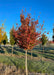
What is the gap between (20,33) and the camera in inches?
212

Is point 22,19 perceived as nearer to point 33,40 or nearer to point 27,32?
point 27,32

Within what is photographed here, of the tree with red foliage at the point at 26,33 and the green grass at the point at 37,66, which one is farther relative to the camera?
the green grass at the point at 37,66

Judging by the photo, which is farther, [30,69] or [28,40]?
[30,69]

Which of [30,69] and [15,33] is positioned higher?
[15,33]

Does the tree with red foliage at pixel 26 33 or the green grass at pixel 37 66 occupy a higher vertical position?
the tree with red foliage at pixel 26 33

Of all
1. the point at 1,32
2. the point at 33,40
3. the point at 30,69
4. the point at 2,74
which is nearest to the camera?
the point at 2,74

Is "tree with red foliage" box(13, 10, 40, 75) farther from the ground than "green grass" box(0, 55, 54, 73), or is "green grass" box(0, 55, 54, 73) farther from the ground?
"tree with red foliage" box(13, 10, 40, 75)

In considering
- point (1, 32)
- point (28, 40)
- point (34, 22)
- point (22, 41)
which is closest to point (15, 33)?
point (22, 41)

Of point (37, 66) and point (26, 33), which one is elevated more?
point (26, 33)

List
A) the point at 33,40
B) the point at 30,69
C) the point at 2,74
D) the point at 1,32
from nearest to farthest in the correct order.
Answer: the point at 2,74 < the point at 33,40 < the point at 30,69 < the point at 1,32

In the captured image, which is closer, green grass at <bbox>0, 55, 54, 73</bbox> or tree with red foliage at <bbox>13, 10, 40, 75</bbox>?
tree with red foliage at <bbox>13, 10, 40, 75</bbox>

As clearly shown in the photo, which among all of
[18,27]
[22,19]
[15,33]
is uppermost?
[22,19]

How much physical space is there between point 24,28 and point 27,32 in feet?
1.11

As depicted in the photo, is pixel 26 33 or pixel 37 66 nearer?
pixel 26 33
